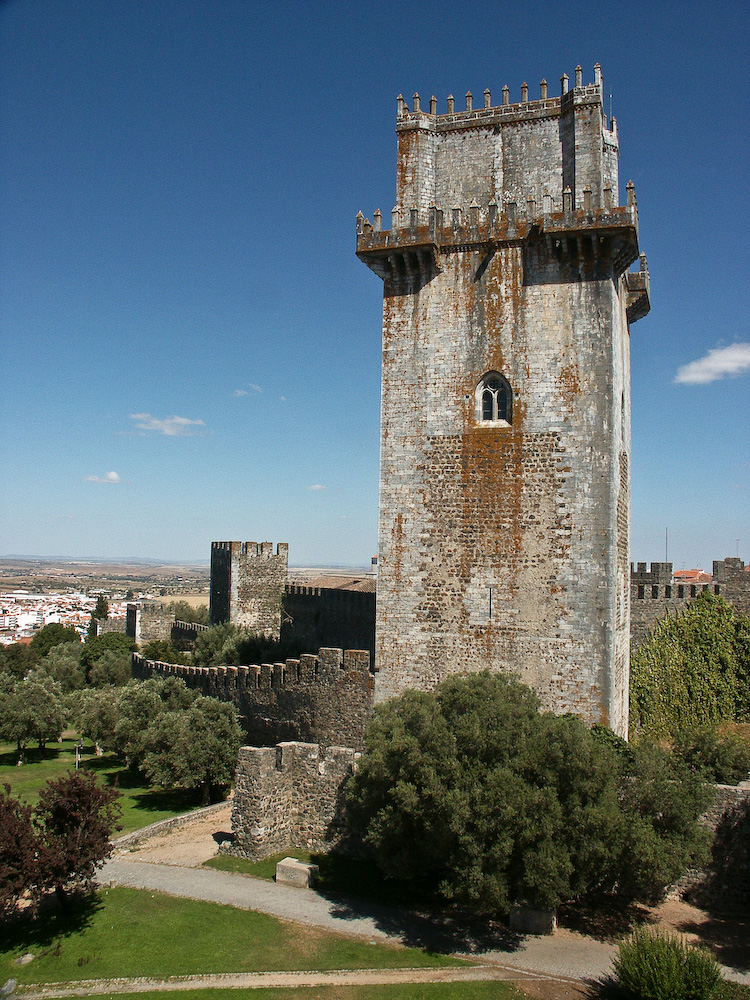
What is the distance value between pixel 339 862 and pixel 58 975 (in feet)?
16.2

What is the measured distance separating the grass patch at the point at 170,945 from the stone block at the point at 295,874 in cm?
117

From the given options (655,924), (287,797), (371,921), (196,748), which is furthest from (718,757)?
(196,748)

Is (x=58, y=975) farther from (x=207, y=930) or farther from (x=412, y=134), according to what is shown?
(x=412, y=134)

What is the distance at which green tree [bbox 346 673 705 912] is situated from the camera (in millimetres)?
10336

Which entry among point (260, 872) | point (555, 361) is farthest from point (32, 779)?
point (555, 361)

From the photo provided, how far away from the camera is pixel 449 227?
15.1 meters

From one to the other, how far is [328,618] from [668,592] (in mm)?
10256

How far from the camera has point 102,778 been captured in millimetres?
21438

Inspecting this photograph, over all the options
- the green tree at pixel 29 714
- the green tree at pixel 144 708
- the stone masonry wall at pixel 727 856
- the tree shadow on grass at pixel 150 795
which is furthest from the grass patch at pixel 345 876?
the green tree at pixel 29 714

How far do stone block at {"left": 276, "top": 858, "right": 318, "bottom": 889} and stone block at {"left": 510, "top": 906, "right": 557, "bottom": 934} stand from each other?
359 cm

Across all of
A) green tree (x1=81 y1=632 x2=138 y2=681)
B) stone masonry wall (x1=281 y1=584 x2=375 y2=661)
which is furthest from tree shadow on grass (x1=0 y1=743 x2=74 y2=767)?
stone masonry wall (x1=281 y1=584 x2=375 y2=661)

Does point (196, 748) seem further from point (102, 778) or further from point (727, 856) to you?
point (727, 856)

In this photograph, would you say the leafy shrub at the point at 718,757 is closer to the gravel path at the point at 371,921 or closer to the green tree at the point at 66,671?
the gravel path at the point at 371,921

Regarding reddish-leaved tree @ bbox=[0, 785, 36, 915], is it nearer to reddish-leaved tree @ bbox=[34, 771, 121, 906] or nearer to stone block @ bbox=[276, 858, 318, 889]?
reddish-leaved tree @ bbox=[34, 771, 121, 906]
